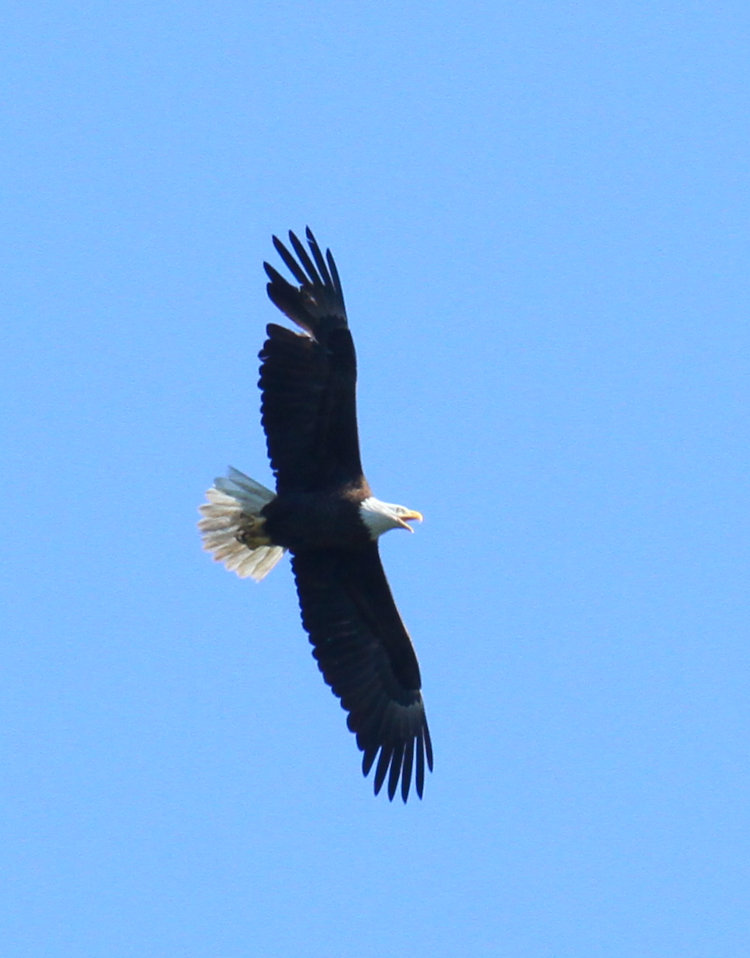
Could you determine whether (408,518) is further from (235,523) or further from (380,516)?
(235,523)

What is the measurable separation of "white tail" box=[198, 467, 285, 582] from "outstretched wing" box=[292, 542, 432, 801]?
389 millimetres

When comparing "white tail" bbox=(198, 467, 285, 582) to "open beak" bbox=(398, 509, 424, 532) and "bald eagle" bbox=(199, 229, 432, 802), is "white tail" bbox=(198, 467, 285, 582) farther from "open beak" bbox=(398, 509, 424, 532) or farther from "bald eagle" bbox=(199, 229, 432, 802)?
"open beak" bbox=(398, 509, 424, 532)

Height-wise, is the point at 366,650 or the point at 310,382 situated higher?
the point at 310,382

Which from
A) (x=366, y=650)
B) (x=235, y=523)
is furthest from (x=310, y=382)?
(x=366, y=650)

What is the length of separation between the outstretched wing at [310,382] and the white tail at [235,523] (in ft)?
1.20

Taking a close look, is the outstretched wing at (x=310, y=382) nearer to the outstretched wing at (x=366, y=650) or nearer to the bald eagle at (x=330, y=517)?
the bald eagle at (x=330, y=517)

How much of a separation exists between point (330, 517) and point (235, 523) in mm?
786

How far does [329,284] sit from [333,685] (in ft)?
7.13

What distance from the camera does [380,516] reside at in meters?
9.41

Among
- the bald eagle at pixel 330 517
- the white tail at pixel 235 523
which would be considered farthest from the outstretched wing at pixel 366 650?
the white tail at pixel 235 523

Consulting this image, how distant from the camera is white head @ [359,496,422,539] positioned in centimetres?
939

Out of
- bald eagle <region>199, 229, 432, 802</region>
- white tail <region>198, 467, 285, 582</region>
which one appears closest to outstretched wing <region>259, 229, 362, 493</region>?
bald eagle <region>199, 229, 432, 802</region>

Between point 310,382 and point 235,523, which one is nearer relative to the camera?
point 310,382

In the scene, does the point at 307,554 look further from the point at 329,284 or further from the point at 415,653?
the point at 329,284
